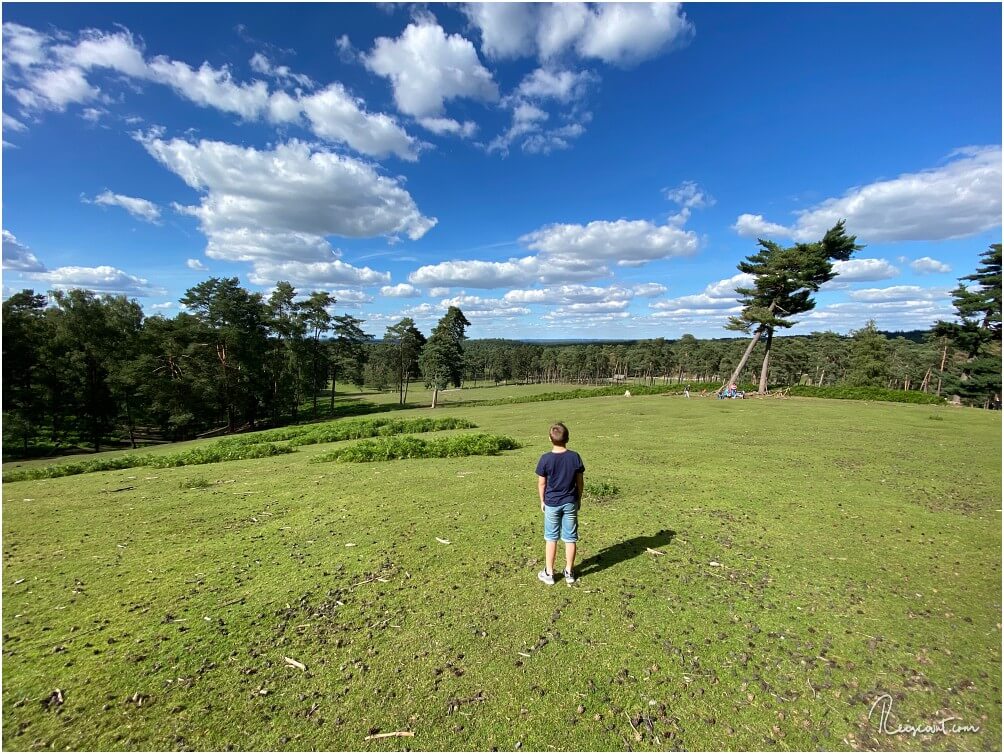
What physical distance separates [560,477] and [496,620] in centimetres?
157

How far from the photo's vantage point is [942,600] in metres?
4.37

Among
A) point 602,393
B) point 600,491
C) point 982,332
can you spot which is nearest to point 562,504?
point 600,491

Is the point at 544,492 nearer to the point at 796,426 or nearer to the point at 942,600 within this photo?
the point at 942,600

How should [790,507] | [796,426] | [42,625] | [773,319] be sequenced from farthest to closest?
[773,319]
[796,426]
[790,507]
[42,625]

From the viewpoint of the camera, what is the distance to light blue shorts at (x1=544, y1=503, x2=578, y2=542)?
472cm

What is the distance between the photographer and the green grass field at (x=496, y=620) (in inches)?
114

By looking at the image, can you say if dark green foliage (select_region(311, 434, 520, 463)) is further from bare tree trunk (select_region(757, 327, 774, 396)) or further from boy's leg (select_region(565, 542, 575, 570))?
bare tree trunk (select_region(757, 327, 774, 396))

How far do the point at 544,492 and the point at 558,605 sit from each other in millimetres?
1160

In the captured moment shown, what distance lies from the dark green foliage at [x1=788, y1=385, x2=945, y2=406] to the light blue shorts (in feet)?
107

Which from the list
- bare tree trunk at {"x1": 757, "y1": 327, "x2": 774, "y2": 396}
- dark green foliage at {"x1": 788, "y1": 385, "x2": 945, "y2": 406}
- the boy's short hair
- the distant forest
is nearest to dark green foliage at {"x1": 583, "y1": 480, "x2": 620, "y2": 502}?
the boy's short hair

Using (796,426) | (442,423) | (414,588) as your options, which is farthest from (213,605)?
(796,426)

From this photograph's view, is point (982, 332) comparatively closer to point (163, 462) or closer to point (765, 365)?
point (765, 365)

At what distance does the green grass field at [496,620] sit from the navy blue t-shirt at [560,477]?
0.98 metres

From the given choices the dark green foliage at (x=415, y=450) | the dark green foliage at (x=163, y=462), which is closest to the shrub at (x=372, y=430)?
the dark green foliage at (x=163, y=462)
